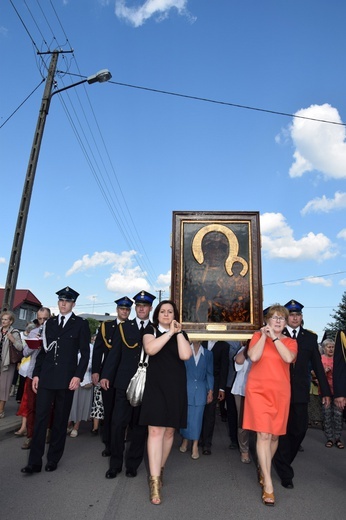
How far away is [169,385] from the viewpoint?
3953mm

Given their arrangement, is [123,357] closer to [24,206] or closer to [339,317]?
[24,206]

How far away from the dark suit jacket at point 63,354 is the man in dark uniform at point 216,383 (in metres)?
2.11

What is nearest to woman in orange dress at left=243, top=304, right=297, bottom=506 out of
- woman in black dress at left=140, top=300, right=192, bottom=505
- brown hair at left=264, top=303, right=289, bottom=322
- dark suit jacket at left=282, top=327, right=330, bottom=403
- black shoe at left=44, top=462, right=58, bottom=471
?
brown hair at left=264, top=303, right=289, bottom=322

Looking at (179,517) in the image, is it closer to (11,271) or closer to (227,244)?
(227,244)

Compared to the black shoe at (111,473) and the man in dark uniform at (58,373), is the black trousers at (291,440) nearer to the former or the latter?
the black shoe at (111,473)

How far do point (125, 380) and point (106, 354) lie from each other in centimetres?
106

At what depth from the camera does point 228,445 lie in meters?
6.21

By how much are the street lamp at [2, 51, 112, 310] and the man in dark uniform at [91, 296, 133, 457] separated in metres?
3.66

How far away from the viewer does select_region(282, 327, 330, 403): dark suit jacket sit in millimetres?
4457

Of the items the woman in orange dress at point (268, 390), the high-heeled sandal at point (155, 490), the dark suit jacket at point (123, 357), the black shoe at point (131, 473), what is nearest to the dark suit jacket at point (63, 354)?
the dark suit jacket at point (123, 357)

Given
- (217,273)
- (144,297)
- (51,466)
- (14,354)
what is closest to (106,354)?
(144,297)

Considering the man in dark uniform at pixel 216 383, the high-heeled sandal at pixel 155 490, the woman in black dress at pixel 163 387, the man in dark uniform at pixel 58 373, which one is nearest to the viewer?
the high-heeled sandal at pixel 155 490

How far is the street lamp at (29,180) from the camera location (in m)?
9.01

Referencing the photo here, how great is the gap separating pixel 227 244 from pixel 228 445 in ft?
10.1
